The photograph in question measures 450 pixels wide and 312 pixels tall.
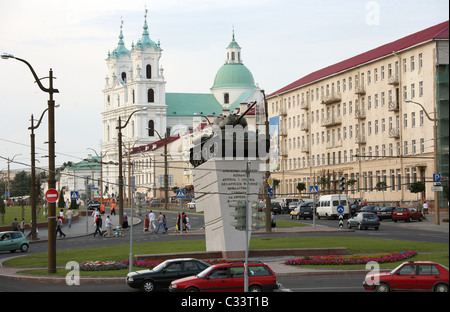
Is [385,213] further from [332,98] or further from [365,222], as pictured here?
[332,98]

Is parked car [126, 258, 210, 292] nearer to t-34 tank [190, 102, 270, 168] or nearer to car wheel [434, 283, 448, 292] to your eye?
car wheel [434, 283, 448, 292]

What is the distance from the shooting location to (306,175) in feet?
379

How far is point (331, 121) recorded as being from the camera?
353 ft

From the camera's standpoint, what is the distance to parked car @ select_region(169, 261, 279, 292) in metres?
24.4

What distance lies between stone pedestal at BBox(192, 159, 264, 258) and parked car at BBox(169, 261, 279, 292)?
33.2ft

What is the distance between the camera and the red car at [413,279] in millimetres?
21984

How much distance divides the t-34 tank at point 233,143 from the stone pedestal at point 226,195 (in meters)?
0.31

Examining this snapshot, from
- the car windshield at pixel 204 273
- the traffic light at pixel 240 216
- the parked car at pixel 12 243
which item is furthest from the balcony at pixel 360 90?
the car windshield at pixel 204 273

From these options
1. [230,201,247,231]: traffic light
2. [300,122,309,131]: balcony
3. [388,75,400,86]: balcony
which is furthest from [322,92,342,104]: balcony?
[230,201,247,231]: traffic light

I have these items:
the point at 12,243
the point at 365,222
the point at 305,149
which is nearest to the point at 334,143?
the point at 305,149

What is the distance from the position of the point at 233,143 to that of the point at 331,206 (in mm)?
42093

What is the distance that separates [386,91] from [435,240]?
50.2 m
